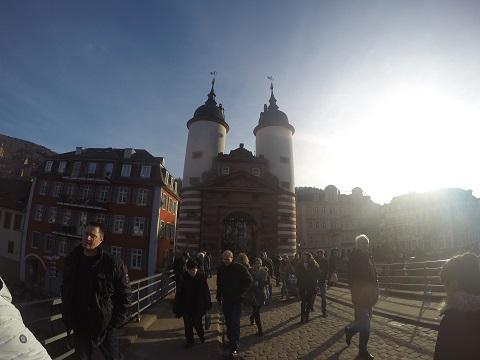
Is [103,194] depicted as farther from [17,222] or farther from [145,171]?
[17,222]

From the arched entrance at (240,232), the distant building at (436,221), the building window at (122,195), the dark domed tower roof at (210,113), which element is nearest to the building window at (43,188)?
the building window at (122,195)

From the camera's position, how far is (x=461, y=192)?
58312mm

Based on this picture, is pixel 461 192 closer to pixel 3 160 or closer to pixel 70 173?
pixel 70 173

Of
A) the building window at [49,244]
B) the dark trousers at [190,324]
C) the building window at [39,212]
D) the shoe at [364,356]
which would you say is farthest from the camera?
the building window at [39,212]

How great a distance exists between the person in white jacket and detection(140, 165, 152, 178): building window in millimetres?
35276

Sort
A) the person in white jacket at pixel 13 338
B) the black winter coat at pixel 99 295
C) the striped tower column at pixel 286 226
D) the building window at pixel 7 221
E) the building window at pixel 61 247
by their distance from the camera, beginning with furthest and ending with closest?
the building window at pixel 7 221, the building window at pixel 61 247, the striped tower column at pixel 286 226, the black winter coat at pixel 99 295, the person in white jacket at pixel 13 338

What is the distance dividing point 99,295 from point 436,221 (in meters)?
62.8

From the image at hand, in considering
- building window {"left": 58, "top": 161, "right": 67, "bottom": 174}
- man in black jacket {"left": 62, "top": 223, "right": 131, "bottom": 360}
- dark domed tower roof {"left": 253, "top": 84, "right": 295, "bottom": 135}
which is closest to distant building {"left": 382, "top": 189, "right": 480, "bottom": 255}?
dark domed tower roof {"left": 253, "top": 84, "right": 295, "bottom": 135}

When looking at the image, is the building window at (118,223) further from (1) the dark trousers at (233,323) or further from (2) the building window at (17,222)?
(1) the dark trousers at (233,323)

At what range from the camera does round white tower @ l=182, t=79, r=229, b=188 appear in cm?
3316

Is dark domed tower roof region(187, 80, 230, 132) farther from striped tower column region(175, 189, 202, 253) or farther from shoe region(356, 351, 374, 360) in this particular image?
shoe region(356, 351, 374, 360)

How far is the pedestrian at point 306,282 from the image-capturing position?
956cm

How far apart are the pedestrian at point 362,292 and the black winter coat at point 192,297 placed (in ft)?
9.41

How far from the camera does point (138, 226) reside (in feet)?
113
